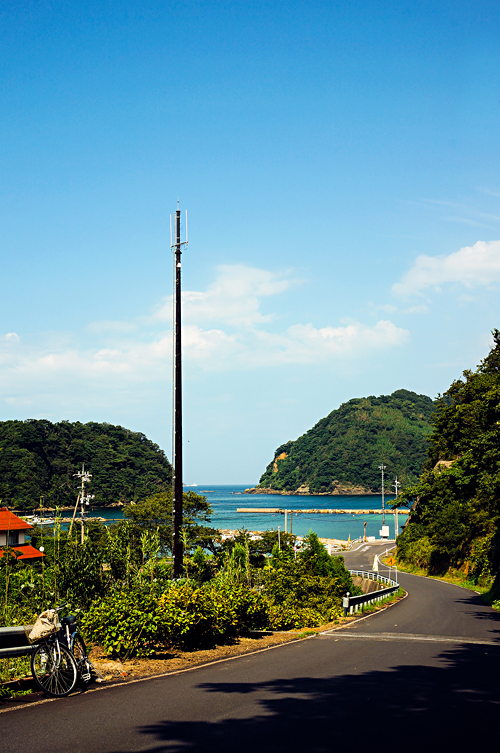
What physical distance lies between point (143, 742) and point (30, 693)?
2.45 m

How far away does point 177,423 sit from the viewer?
14.4 metres

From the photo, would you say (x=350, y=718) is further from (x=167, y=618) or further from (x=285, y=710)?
(x=167, y=618)

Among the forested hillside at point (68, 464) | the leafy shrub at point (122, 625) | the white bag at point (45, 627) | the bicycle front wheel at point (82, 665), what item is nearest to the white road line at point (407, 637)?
the leafy shrub at point (122, 625)

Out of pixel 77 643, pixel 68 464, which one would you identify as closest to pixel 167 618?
pixel 77 643

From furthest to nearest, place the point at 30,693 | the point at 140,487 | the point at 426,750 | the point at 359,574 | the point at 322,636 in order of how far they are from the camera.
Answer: the point at 140,487, the point at 359,574, the point at 322,636, the point at 30,693, the point at 426,750

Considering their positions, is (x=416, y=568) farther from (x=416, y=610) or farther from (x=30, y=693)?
(x=30, y=693)

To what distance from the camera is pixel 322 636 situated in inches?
588

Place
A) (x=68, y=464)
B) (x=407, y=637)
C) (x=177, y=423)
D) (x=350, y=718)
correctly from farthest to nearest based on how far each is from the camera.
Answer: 1. (x=68, y=464)
2. (x=407, y=637)
3. (x=177, y=423)
4. (x=350, y=718)

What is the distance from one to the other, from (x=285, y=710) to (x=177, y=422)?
27.2 feet

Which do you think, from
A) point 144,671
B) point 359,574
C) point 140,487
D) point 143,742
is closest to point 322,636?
point 144,671

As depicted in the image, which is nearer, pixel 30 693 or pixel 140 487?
pixel 30 693

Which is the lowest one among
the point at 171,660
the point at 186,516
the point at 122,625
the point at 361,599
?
the point at 186,516

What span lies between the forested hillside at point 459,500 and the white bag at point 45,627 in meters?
27.3

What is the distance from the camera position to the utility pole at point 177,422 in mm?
13484
